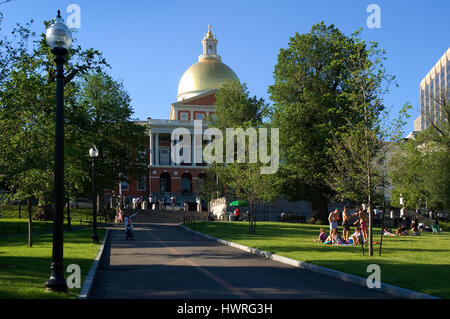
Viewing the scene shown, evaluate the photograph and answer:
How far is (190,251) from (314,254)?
16.9 ft

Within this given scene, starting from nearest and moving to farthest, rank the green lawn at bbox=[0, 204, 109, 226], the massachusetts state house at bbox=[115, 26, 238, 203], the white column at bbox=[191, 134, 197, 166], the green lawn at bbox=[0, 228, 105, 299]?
1. the green lawn at bbox=[0, 228, 105, 299]
2. the green lawn at bbox=[0, 204, 109, 226]
3. the massachusetts state house at bbox=[115, 26, 238, 203]
4. the white column at bbox=[191, 134, 197, 166]

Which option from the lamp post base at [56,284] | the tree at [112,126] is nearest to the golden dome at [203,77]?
the tree at [112,126]

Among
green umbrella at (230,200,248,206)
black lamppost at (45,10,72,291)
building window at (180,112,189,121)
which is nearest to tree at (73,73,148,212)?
green umbrella at (230,200,248,206)

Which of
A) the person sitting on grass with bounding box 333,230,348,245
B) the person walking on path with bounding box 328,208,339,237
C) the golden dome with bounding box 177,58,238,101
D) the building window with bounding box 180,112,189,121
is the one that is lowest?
the person sitting on grass with bounding box 333,230,348,245

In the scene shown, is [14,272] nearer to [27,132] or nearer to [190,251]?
[190,251]

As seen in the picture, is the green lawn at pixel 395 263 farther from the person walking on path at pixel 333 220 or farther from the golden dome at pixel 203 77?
the golden dome at pixel 203 77

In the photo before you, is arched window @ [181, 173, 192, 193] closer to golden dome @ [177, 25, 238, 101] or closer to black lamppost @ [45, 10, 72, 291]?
golden dome @ [177, 25, 238, 101]

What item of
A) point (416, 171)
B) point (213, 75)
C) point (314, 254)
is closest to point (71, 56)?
point (314, 254)

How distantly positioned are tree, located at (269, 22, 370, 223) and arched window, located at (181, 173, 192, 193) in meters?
45.9

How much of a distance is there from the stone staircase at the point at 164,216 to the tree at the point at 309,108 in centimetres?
1319

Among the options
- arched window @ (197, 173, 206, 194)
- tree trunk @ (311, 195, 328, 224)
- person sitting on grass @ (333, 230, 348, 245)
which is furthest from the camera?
arched window @ (197, 173, 206, 194)

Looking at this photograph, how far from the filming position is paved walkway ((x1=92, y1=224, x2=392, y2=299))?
10859mm

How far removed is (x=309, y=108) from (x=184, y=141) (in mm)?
48960

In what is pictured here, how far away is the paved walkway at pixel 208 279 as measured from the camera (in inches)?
428
